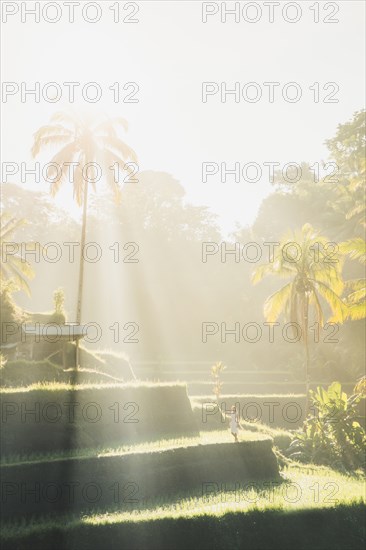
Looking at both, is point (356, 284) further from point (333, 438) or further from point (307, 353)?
point (333, 438)

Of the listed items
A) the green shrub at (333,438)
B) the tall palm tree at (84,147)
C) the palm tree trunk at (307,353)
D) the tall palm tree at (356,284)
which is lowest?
the green shrub at (333,438)

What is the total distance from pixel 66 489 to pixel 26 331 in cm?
1360

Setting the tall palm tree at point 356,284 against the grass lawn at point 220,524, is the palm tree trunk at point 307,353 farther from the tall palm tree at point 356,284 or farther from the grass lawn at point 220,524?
the grass lawn at point 220,524

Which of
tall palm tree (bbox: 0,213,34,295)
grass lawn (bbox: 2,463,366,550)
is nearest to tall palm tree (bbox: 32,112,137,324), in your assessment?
tall palm tree (bbox: 0,213,34,295)

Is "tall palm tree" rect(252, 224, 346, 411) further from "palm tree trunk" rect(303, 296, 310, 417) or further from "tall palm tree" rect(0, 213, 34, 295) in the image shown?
"tall palm tree" rect(0, 213, 34, 295)

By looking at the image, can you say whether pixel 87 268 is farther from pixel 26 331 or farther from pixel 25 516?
pixel 25 516

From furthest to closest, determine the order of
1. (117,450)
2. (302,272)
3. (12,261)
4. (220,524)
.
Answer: (12,261)
(302,272)
(117,450)
(220,524)

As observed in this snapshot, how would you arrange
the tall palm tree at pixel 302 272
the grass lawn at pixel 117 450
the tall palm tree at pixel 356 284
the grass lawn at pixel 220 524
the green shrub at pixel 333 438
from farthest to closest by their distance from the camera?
the tall palm tree at pixel 302 272, the green shrub at pixel 333 438, the tall palm tree at pixel 356 284, the grass lawn at pixel 117 450, the grass lawn at pixel 220 524

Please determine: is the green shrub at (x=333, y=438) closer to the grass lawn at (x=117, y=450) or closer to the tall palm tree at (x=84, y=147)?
the grass lawn at (x=117, y=450)

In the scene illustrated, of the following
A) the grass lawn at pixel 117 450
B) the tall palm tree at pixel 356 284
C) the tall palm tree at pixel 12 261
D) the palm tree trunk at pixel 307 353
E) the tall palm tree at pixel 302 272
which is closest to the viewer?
the grass lawn at pixel 117 450

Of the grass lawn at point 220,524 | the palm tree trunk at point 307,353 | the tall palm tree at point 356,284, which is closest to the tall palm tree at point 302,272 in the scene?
the palm tree trunk at point 307,353

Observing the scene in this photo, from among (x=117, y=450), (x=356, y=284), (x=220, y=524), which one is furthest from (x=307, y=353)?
(x=220, y=524)

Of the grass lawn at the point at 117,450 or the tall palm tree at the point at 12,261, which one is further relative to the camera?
the tall palm tree at the point at 12,261

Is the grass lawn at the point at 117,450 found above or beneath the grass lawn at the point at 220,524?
above
